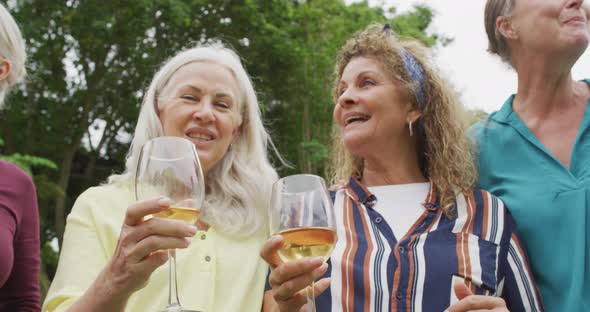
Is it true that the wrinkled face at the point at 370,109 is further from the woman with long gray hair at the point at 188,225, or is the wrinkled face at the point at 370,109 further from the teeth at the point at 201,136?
the teeth at the point at 201,136

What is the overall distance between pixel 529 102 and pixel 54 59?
12361mm

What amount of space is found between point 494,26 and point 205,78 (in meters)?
1.69

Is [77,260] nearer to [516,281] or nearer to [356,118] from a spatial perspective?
[356,118]

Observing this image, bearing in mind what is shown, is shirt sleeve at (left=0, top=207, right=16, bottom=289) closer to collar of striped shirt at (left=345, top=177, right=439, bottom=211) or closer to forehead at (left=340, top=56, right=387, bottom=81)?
collar of striped shirt at (left=345, top=177, right=439, bottom=211)

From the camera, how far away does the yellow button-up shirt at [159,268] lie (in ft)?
8.49

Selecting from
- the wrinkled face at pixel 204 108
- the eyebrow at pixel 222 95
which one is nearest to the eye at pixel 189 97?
the wrinkled face at pixel 204 108

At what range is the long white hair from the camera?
315 centimetres

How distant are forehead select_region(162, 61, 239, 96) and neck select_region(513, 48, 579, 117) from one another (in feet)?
5.25

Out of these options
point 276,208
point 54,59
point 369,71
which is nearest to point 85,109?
point 54,59

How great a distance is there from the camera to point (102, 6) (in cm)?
1317

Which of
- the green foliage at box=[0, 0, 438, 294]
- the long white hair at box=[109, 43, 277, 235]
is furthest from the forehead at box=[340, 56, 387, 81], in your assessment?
the green foliage at box=[0, 0, 438, 294]

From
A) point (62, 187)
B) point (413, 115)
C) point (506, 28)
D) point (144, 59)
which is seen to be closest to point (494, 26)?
point (506, 28)

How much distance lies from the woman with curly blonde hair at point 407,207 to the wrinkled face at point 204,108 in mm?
618

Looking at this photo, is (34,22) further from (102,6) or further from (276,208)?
(276,208)
